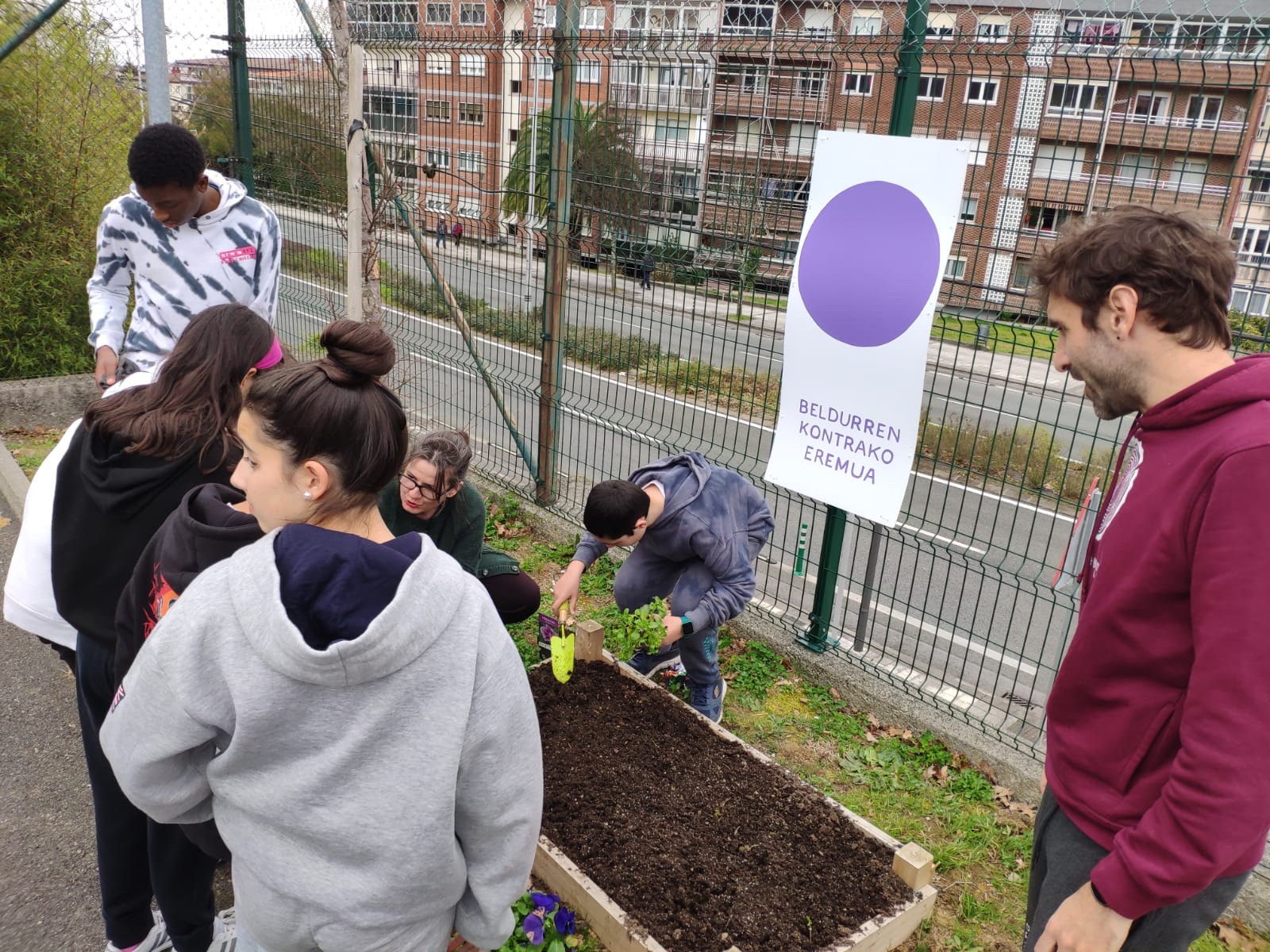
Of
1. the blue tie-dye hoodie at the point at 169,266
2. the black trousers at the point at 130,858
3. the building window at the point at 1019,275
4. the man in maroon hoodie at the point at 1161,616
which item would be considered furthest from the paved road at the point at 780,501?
the black trousers at the point at 130,858

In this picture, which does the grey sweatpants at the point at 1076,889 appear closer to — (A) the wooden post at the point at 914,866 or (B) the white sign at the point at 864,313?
(A) the wooden post at the point at 914,866

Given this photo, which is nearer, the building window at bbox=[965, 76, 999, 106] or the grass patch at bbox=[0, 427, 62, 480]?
the building window at bbox=[965, 76, 999, 106]

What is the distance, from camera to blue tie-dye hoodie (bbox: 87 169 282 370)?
3709 mm

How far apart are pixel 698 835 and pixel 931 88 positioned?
9.15 ft

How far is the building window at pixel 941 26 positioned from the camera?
3.34 meters

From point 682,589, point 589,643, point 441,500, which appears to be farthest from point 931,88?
point 589,643

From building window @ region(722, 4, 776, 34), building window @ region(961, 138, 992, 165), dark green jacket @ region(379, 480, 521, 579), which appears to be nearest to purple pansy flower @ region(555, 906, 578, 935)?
dark green jacket @ region(379, 480, 521, 579)

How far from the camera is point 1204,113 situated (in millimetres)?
2854

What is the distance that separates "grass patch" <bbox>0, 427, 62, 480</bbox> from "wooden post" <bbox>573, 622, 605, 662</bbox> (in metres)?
4.02

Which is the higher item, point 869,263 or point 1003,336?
point 869,263

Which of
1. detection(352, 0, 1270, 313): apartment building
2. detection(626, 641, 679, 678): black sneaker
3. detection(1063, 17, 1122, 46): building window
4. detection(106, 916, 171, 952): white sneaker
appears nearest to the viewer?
detection(106, 916, 171, 952): white sneaker

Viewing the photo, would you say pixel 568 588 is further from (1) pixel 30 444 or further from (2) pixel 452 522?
(1) pixel 30 444

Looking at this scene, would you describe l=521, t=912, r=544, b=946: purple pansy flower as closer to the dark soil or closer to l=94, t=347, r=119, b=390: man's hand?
the dark soil

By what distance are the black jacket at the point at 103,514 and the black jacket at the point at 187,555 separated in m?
0.25
